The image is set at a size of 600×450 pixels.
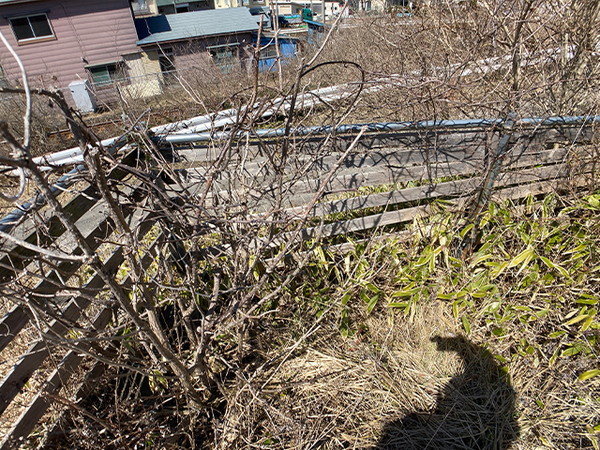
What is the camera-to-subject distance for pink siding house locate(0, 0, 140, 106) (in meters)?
17.1

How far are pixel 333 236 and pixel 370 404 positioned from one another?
152 centimetres

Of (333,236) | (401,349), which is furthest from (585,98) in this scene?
(401,349)

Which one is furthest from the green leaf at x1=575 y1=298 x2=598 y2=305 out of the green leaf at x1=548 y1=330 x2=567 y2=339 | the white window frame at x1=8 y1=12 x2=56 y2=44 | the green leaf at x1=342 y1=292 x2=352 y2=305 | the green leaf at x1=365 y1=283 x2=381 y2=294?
the white window frame at x1=8 y1=12 x2=56 y2=44

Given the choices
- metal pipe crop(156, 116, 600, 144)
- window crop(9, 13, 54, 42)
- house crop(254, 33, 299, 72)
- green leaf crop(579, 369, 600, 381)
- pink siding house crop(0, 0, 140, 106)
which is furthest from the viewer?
window crop(9, 13, 54, 42)

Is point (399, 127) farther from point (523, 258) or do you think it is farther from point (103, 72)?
point (103, 72)

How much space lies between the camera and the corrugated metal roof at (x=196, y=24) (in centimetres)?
1919

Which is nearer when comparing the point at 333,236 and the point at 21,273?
the point at 21,273

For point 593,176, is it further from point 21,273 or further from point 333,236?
point 21,273

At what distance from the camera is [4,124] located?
34.6 inches

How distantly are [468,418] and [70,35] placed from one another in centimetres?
2253

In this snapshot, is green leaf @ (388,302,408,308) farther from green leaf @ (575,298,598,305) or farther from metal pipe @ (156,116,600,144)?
metal pipe @ (156,116,600,144)

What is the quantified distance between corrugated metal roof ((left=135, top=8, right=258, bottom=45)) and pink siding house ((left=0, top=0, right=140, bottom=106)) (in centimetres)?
144

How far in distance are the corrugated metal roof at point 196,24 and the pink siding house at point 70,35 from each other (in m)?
1.44

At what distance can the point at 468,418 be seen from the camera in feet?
8.21
